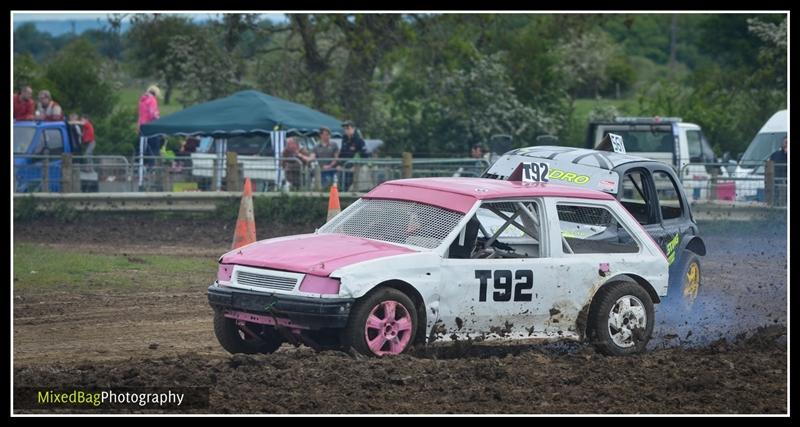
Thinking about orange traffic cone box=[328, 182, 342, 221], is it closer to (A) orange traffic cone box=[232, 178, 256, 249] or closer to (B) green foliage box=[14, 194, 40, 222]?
(A) orange traffic cone box=[232, 178, 256, 249]

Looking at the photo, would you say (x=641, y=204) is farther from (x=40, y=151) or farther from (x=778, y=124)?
(x=40, y=151)

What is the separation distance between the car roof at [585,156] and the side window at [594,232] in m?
2.35

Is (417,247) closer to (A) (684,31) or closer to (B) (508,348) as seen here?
(B) (508,348)

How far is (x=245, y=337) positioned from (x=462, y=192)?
2.00 meters

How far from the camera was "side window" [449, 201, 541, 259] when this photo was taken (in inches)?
403

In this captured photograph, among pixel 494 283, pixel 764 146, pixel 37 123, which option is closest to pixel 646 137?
pixel 764 146

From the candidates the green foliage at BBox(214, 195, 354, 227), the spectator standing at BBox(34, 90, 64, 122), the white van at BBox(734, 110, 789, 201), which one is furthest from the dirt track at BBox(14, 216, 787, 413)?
the spectator standing at BBox(34, 90, 64, 122)

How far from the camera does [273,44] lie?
120 ft

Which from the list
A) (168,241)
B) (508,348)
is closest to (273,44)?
(168,241)

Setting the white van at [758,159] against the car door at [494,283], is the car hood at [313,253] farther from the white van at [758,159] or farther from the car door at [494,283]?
the white van at [758,159]

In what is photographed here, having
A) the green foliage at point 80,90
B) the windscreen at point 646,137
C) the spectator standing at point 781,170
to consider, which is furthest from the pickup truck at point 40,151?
the spectator standing at point 781,170

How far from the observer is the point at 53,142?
24.2 m

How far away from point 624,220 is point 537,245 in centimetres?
79

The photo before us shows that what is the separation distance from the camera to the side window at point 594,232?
10969 mm
